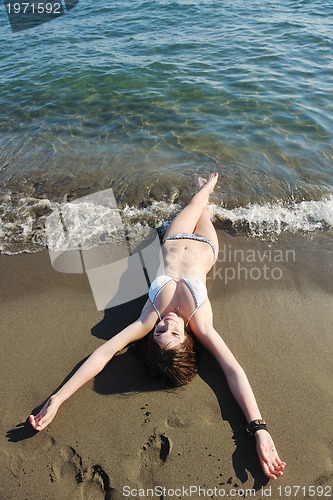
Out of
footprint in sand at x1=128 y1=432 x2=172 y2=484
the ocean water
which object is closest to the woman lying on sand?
footprint in sand at x1=128 y1=432 x2=172 y2=484

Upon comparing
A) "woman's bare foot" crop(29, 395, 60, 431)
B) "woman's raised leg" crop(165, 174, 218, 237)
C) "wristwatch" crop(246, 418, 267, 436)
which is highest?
"woman's raised leg" crop(165, 174, 218, 237)

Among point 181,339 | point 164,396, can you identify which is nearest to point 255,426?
point 164,396

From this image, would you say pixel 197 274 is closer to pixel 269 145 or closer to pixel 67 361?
pixel 67 361

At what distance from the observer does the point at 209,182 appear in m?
6.07

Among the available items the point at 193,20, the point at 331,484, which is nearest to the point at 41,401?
the point at 331,484

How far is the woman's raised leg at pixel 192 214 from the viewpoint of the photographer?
5.27 metres

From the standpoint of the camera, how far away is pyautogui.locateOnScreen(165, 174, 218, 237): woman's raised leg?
5.27 meters

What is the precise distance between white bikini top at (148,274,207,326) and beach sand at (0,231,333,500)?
0.32 metres

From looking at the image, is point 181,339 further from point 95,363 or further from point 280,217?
point 280,217

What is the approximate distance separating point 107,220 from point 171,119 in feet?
11.0

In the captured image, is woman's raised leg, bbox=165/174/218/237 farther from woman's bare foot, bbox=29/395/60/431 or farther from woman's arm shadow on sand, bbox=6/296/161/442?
woman's bare foot, bbox=29/395/60/431

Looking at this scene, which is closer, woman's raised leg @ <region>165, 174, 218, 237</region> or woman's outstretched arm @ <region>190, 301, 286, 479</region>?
woman's outstretched arm @ <region>190, 301, 286, 479</region>

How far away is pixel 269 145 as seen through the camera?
7.18 m

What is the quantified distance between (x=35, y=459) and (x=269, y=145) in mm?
6104
